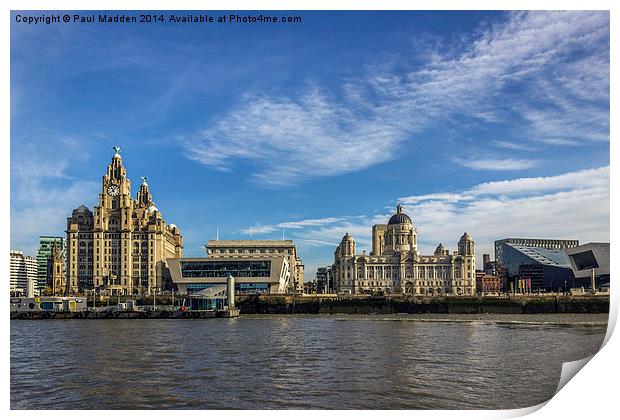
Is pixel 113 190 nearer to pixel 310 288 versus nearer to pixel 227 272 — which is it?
pixel 227 272

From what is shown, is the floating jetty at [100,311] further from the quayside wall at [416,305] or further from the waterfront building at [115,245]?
the waterfront building at [115,245]

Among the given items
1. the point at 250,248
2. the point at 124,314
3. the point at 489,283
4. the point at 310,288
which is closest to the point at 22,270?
the point at 250,248

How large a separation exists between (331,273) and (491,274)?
146 feet

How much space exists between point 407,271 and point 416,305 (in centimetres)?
5017

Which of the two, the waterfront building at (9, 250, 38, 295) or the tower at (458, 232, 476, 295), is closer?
the tower at (458, 232, 476, 295)

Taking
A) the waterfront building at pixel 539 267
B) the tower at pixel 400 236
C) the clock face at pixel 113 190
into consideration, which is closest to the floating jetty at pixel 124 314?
the clock face at pixel 113 190

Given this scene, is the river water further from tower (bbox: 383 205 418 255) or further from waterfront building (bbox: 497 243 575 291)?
waterfront building (bbox: 497 243 575 291)

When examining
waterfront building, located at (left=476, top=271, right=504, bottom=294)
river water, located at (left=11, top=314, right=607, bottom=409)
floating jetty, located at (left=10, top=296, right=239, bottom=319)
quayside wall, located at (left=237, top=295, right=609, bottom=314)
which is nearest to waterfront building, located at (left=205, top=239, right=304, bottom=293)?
quayside wall, located at (left=237, top=295, right=609, bottom=314)

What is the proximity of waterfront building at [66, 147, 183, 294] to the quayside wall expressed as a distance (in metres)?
34.8

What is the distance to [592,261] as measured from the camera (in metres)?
80.5

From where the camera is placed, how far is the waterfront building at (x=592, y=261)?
250 feet

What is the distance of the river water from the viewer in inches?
702

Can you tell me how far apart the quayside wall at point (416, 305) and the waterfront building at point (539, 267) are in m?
56.1
